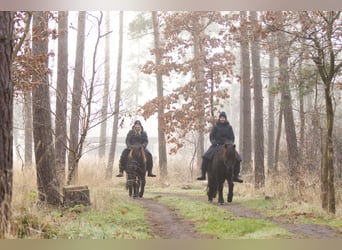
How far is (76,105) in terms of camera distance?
18.1 feet

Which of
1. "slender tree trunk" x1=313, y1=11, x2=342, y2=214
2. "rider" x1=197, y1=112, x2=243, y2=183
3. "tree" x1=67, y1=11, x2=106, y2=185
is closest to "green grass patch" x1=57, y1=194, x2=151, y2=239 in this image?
"tree" x1=67, y1=11, x2=106, y2=185

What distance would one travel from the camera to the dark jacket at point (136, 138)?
5.39 m

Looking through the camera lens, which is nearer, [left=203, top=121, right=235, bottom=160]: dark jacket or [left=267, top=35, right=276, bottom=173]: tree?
[left=203, top=121, right=235, bottom=160]: dark jacket

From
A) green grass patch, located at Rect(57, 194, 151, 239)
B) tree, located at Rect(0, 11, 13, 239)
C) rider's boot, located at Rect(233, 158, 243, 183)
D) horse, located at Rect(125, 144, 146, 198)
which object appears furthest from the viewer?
rider's boot, located at Rect(233, 158, 243, 183)

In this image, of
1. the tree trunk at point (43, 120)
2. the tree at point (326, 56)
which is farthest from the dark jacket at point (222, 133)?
the tree trunk at point (43, 120)

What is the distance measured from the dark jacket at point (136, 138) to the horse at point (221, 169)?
812mm

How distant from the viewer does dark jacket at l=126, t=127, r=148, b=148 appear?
5.39m

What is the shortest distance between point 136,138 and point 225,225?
1.36 metres

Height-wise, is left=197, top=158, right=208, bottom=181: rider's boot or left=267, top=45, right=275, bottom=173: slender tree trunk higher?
left=267, top=45, right=275, bottom=173: slender tree trunk

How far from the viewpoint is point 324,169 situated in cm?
543

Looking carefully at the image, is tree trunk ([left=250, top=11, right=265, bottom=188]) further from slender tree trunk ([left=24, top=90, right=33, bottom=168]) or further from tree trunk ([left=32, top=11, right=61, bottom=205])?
slender tree trunk ([left=24, top=90, right=33, bottom=168])

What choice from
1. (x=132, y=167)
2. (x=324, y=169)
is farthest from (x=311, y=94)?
(x=132, y=167)

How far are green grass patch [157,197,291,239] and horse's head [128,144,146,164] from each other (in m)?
0.71

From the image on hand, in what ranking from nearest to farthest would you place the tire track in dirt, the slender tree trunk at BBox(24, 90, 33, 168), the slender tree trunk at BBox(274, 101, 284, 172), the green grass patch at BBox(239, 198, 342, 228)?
the tire track in dirt
the green grass patch at BBox(239, 198, 342, 228)
the slender tree trunk at BBox(24, 90, 33, 168)
the slender tree trunk at BBox(274, 101, 284, 172)
